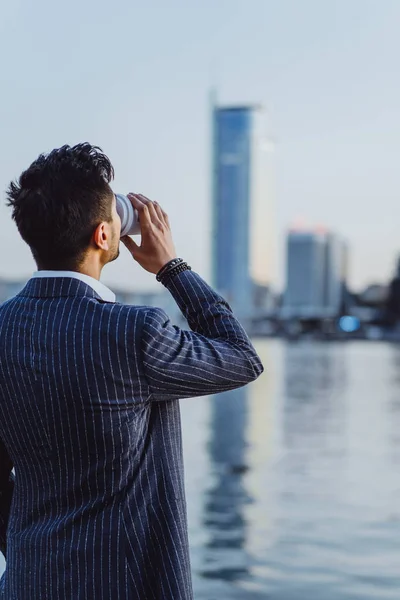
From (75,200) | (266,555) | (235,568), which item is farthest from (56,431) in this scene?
(266,555)

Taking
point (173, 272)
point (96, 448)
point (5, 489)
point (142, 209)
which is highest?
point (142, 209)

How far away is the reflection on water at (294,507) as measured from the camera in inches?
213

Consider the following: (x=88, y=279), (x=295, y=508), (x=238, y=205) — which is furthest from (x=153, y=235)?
(x=238, y=205)

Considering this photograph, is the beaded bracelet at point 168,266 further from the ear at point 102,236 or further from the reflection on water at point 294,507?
the reflection on water at point 294,507

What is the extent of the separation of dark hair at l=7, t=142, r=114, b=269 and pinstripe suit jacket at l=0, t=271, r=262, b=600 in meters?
0.06

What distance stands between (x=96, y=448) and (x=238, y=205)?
595ft

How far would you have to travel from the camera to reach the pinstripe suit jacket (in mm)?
1502

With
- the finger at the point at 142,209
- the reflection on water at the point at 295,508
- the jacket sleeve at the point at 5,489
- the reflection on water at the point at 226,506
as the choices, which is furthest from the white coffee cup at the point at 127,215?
the reflection on water at the point at 226,506

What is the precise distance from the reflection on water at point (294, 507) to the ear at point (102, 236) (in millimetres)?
3707

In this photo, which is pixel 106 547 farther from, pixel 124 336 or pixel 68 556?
pixel 124 336

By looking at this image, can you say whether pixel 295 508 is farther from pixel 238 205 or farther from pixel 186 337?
pixel 238 205

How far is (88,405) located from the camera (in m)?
1.52

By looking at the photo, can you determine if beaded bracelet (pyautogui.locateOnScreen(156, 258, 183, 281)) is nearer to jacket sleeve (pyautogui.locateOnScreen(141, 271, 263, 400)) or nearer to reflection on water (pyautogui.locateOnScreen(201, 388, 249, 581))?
jacket sleeve (pyautogui.locateOnScreen(141, 271, 263, 400))

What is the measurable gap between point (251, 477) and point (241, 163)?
182m
